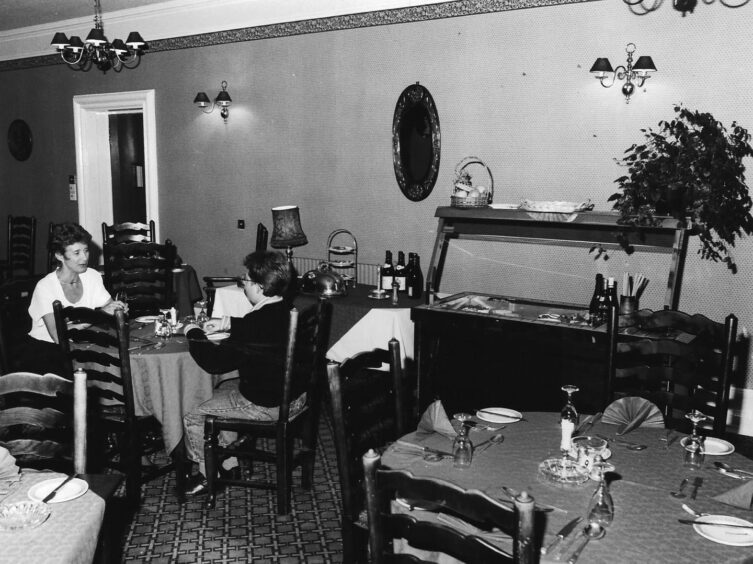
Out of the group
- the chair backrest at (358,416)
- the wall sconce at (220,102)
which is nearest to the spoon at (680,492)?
the chair backrest at (358,416)

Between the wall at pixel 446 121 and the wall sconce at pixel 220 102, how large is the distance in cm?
7

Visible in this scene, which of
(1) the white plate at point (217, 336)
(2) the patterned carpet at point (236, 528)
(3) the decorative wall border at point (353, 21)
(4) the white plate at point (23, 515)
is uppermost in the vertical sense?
(3) the decorative wall border at point (353, 21)

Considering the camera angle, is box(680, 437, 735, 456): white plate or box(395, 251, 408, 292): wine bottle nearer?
box(680, 437, 735, 456): white plate

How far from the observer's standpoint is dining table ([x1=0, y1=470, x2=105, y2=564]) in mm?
1495

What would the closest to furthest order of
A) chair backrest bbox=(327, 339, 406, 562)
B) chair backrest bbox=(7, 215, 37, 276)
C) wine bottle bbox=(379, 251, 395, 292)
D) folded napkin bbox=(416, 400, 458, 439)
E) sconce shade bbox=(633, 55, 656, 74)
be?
chair backrest bbox=(327, 339, 406, 562) → folded napkin bbox=(416, 400, 458, 439) → sconce shade bbox=(633, 55, 656, 74) → wine bottle bbox=(379, 251, 395, 292) → chair backrest bbox=(7, 215, 37, 276)

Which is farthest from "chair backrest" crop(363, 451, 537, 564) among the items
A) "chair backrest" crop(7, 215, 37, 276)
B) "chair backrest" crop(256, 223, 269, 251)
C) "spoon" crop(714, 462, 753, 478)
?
"chair backrest" crop(7, 215, 37, 276)

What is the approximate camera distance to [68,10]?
679cm

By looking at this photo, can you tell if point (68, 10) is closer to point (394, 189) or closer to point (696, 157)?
point (394, 189)

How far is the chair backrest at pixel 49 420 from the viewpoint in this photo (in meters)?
2.01

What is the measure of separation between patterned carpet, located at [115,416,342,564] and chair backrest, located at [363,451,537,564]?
1.43 meters

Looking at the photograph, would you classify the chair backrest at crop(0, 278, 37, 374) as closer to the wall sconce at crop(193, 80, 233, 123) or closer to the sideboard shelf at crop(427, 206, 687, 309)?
the wall sconce at crop(193, 80, 233, 123)

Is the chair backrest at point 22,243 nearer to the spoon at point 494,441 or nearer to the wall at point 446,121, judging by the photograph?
the wall at point 446,121

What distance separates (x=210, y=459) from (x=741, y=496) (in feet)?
7.32

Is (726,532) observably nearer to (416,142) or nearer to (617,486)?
(617,486)
